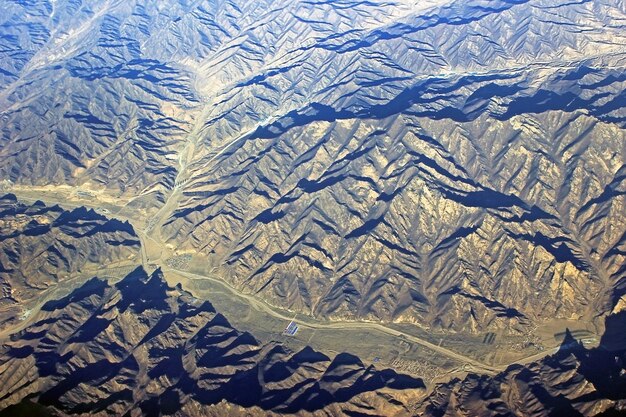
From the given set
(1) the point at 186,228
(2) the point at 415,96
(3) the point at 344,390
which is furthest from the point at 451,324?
(2) the point at 415,96

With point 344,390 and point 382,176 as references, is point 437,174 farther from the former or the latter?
point 344,390

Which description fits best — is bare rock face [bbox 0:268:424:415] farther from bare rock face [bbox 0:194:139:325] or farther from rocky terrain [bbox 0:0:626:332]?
rocky terrain [bbox 0:0:626:332]

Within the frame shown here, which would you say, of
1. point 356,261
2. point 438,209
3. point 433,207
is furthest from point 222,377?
point 438,209

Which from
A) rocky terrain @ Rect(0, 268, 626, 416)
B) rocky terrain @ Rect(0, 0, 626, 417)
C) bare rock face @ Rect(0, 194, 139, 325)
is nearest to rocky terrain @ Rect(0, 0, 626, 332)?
rocky terrain @ Rect(0, 0, 626, 417)

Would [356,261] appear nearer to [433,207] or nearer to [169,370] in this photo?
[433,207]

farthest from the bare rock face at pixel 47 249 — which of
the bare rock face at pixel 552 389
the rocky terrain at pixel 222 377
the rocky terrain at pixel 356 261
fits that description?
the bare rock face at pixel 552 389

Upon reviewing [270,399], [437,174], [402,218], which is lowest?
[270,399]
